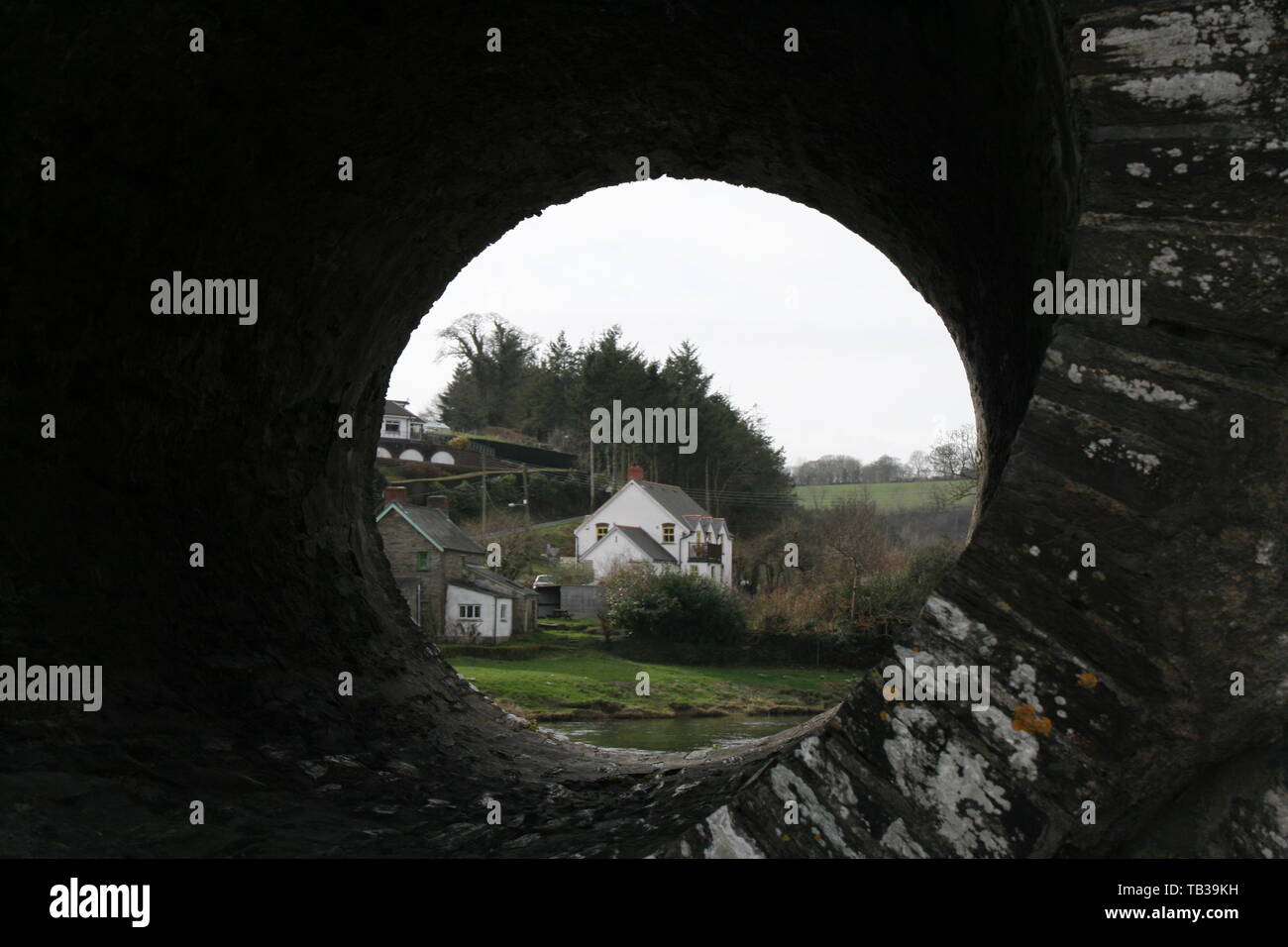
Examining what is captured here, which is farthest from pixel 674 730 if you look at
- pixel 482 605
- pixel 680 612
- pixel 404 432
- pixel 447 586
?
pixel 404 432

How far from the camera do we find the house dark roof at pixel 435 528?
31938 millimetres

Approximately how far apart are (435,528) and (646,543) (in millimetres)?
9266

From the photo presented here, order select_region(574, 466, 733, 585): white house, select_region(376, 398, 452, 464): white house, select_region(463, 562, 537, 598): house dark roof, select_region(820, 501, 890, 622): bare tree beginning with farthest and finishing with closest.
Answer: select_region(376, 398, 452, 464): white house < select_region(574, 466, 733, 585): white house < select_region(463, 562, 537, 598): house dark roof < select_region(820, 501, 890, 622): bare tree

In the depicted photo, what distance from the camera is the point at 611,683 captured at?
24.7 metres

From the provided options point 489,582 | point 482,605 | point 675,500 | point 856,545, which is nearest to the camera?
point 482,605

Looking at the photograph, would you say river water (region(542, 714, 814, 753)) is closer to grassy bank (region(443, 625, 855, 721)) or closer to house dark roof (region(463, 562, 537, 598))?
grassy bank (region(443, 625, 855, 721))

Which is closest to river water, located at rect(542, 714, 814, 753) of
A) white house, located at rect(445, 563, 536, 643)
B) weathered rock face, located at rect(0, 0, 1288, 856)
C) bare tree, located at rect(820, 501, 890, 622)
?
bare tree, located at rect(820, 501, 890, 622)

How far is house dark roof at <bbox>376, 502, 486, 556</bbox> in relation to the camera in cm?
3194

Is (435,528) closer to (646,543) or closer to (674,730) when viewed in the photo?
(646,543)

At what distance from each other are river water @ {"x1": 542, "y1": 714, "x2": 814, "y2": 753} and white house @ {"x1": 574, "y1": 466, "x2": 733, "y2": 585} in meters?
15.2

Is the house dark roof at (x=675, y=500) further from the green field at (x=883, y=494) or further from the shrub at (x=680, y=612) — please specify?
the shrub at (x=680, y=612)

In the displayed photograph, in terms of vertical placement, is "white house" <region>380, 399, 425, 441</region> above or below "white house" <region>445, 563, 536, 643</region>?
above
